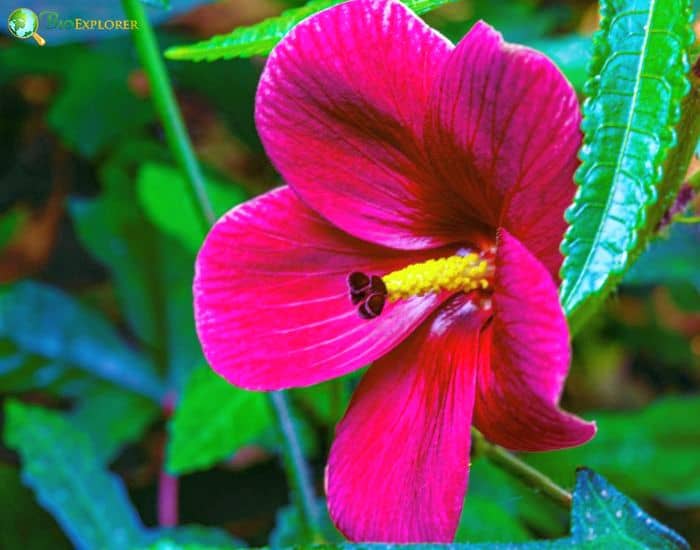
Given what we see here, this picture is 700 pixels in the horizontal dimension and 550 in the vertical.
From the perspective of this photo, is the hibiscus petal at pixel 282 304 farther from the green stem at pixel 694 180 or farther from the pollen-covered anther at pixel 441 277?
the green stem at pixel 694 180

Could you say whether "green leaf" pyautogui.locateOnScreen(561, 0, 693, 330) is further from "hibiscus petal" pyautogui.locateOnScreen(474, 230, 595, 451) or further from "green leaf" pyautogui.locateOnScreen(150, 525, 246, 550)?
"green leaf" pyautogui.locateOnScreen(150, 525, 246, 550)

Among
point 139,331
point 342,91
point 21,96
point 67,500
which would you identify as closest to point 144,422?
point 139,331

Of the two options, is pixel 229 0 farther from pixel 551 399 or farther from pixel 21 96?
pixel 551 399


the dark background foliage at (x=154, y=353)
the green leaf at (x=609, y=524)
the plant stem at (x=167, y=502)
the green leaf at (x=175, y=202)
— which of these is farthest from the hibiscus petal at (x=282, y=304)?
the plant stem at (x=167, y=502)

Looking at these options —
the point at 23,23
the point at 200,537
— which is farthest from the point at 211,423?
the point at 23,23

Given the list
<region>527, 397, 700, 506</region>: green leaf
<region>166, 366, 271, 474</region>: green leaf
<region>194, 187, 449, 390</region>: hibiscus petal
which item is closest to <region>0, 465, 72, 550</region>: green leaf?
<region>166, 366, 271, 474</region>: green leaf
